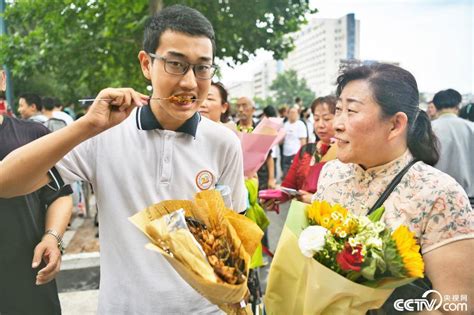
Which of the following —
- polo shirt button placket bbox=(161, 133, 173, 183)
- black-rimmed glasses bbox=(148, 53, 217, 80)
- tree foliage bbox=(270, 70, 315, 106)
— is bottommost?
polo shirt button placket bbox=(161, 133, 173, 183)

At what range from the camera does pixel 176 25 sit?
159 cm

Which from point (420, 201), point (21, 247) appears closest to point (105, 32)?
point (21, 247)

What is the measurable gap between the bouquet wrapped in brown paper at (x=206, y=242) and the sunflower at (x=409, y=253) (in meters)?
0.48

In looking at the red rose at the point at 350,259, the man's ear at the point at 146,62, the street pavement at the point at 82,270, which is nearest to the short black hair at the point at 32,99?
the street pavement at the point at 82,270

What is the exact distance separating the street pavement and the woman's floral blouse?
120 inches

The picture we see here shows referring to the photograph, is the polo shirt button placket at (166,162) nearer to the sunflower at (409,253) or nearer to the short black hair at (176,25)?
the short black hair at (176,25)

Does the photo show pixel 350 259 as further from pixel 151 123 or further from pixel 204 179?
pixel 151 123

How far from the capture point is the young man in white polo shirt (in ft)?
5.14

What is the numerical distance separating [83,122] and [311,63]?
93.2 m

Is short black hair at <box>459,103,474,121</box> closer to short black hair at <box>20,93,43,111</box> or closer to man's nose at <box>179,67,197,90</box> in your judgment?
man's nose at <box>179,67,197,90</box>

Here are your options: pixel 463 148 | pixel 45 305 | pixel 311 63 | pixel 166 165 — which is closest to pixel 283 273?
pixel 166 165

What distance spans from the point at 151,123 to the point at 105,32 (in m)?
6.97

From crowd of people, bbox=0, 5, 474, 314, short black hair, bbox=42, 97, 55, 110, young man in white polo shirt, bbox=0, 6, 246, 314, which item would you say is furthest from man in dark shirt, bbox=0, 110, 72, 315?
short black hair, bbox=42, 97, 55, 110

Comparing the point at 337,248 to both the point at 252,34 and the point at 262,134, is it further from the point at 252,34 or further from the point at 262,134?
the point at 252,34
